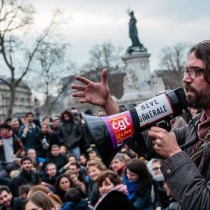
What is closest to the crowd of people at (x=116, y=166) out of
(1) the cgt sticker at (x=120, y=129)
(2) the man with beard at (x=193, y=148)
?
(2) the man with beard at (x=193, y=148)

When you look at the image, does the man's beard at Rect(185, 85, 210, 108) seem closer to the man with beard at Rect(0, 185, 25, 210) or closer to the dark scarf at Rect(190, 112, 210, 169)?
the dark scarf at Rect(190, 112, 210, 169)

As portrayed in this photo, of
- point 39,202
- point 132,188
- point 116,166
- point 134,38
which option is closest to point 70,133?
point 116,166

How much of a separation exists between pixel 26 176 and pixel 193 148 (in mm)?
6300

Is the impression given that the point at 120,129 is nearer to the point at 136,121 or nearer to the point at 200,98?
the point at 136,121

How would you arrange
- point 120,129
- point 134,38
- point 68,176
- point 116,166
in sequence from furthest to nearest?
point 134,38
point 116,166
point 68,176
point 120,129

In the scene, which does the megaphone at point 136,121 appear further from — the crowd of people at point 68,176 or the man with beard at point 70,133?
the man with beard at point 70,133

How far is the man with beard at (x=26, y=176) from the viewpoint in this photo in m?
8.17

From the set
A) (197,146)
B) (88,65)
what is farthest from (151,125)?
(88,65)

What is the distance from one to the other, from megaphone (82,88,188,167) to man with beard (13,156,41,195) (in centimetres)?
605

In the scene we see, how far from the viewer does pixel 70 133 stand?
447 inches

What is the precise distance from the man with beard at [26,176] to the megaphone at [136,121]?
19.8ft

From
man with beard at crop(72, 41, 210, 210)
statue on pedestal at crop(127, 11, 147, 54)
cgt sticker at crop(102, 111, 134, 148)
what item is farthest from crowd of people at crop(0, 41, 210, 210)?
statue on pedestal at crop(127, 11, 147, 54)

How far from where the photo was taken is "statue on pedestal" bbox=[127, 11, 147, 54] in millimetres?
30406

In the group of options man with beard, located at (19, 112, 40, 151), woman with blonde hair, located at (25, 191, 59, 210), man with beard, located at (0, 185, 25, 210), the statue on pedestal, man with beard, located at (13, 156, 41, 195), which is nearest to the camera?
woman with blonde hair, located at (25, 191, 59, 210)
